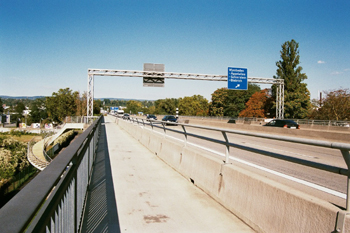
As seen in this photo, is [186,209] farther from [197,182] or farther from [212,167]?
[197,182]

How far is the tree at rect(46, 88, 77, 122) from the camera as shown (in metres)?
Answer: 88.5

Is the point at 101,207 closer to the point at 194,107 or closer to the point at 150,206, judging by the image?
the point at 150,206

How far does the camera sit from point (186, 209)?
5.70 meters

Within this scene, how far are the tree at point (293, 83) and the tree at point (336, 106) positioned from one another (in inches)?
333

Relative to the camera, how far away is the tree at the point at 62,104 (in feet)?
290

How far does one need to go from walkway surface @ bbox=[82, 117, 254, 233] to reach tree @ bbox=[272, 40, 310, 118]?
2339 inches

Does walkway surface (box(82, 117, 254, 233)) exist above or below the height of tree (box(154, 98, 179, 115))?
below

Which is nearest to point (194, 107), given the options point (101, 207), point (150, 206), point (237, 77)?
point (237, 77)

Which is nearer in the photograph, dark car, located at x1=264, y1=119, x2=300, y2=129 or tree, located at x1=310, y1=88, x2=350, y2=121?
dark car, located at x1=264, y1=119, x2=300, y2=129

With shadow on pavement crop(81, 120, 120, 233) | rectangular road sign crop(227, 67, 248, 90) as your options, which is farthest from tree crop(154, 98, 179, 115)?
shadow on pavement crop(81, 120, 120, 233)

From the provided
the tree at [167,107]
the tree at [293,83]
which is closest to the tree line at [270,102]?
the tree at [293,83]

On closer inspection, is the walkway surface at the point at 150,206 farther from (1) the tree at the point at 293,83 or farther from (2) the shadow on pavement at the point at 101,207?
(1) the tree at the point at 293,83

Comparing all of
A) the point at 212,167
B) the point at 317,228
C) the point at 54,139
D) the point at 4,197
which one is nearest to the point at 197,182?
the point at 212,167

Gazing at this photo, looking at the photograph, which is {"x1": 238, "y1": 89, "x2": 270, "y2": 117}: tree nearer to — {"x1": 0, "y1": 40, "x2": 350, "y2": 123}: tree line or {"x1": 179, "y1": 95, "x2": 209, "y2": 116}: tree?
{"x1": 0, "y1": 40, "x2": 350, "y2": 123}: tree line
